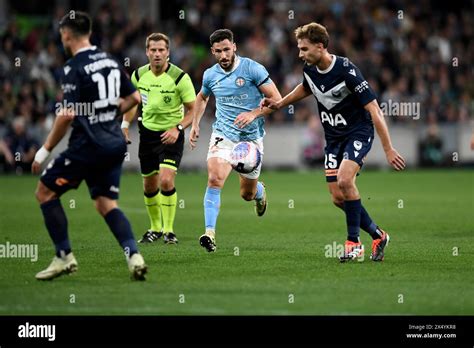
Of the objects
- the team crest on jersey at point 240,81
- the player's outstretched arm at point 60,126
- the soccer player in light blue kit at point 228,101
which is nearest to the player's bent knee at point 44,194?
the player's outstretched arm at point 60,126

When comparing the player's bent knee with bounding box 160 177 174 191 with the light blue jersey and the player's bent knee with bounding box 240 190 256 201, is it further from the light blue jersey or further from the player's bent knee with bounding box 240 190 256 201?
the light blue jersey

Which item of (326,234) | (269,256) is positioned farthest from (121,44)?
(269,256)

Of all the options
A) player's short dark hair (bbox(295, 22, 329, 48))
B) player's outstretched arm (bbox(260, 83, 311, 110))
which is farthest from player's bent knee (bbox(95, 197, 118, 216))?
player's short dark hair (bbox(295, 22, 329, 48))

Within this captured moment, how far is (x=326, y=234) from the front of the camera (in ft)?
49.0

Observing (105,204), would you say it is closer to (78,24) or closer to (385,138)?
(78,24)

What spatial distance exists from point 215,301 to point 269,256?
3.18 metres

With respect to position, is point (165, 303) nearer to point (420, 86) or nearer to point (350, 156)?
point (350, 156)

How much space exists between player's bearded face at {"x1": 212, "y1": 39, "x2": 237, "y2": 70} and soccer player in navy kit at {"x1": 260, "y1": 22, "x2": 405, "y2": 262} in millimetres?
1373

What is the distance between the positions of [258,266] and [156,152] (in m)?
3.27

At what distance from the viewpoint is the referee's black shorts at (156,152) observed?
1400 cm

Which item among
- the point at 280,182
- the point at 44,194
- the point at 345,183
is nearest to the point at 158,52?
the point at 345,183

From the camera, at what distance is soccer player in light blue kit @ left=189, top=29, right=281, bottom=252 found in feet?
42.5

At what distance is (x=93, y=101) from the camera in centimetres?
1000

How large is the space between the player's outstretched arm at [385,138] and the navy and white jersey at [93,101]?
277cm
